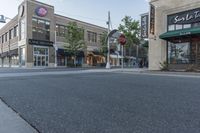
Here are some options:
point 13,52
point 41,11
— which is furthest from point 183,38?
point 13,52

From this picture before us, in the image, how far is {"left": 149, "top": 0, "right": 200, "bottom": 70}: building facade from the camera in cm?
2183

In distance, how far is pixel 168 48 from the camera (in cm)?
2416

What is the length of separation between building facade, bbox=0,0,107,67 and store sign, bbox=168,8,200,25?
A: 26327mm

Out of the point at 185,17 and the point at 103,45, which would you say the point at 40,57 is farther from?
the point at 185,17

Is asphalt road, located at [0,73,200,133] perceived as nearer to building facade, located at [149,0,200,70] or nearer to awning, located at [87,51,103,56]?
building facade, located at [149,0,200,70]

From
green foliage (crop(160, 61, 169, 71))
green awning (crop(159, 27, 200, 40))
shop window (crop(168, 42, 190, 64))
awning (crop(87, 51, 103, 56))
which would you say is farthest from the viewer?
awning (crop(87, 51, 103, 56))

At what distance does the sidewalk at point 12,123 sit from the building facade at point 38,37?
40.0 metres

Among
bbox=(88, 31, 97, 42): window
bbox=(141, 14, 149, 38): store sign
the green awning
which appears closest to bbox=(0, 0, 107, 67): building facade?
bbox=(88, 31, 97, 42): window

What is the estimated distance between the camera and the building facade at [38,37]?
146 ft

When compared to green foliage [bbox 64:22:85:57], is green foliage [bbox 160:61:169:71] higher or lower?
lower

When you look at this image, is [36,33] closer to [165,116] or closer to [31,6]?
[31,6]

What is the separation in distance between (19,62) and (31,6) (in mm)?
11015

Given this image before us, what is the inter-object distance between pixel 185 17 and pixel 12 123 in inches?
836

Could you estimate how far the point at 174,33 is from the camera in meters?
22.0
